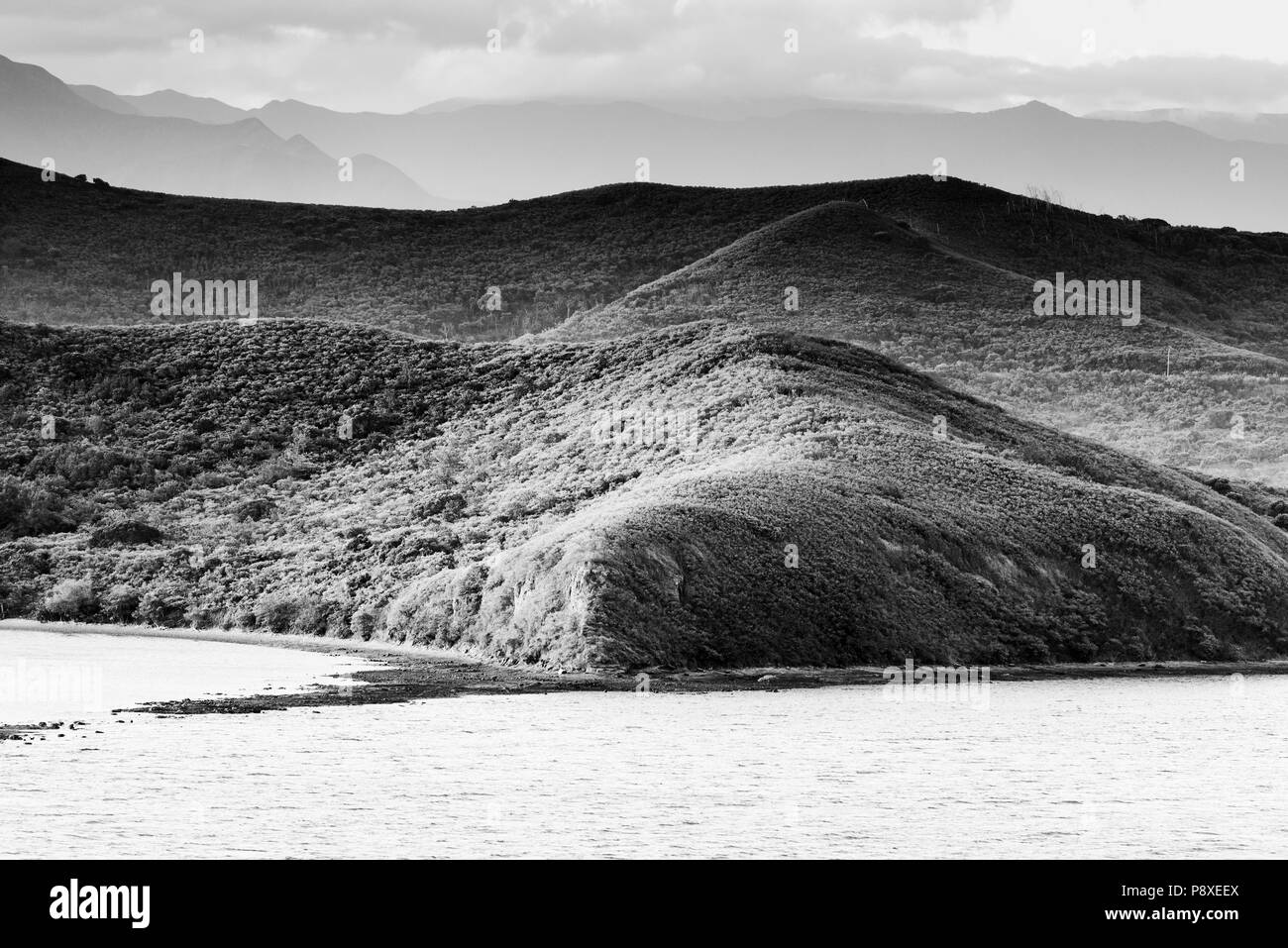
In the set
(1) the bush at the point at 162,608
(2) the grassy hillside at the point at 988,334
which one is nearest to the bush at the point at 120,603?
(1) the bush at the point at 162,608

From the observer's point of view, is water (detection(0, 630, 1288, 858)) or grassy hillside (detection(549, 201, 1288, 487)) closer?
water (detection(0, 630, 1288, 858))

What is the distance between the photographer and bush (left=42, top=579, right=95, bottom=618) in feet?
190

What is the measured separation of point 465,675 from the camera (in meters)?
43.4

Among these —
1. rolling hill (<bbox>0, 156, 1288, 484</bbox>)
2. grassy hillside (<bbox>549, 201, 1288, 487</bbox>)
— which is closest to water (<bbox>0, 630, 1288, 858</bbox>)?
grassy hillside (<bbox>549, 201, 1288, 487</bbox>)

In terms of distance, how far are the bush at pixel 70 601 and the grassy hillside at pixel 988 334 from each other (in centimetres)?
6102

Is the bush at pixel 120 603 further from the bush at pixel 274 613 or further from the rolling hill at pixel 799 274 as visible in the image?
the rolling hill at pixel 799 274

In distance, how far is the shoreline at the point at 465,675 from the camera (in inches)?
1487

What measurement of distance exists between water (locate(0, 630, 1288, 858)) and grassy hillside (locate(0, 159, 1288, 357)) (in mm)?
95252

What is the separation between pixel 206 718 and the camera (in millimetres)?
34344

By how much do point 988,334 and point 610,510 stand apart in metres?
77.4

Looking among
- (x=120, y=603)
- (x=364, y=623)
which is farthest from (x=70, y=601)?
(x=364, y=623)

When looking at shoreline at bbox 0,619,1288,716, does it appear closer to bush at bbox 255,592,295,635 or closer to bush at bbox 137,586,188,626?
bush at bbox 255,592,295,635

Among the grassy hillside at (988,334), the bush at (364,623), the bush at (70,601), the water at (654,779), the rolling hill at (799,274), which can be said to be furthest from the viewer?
the rolling hill at (799,274)

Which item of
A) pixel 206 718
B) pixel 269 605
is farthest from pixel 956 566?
pixel 206 718
